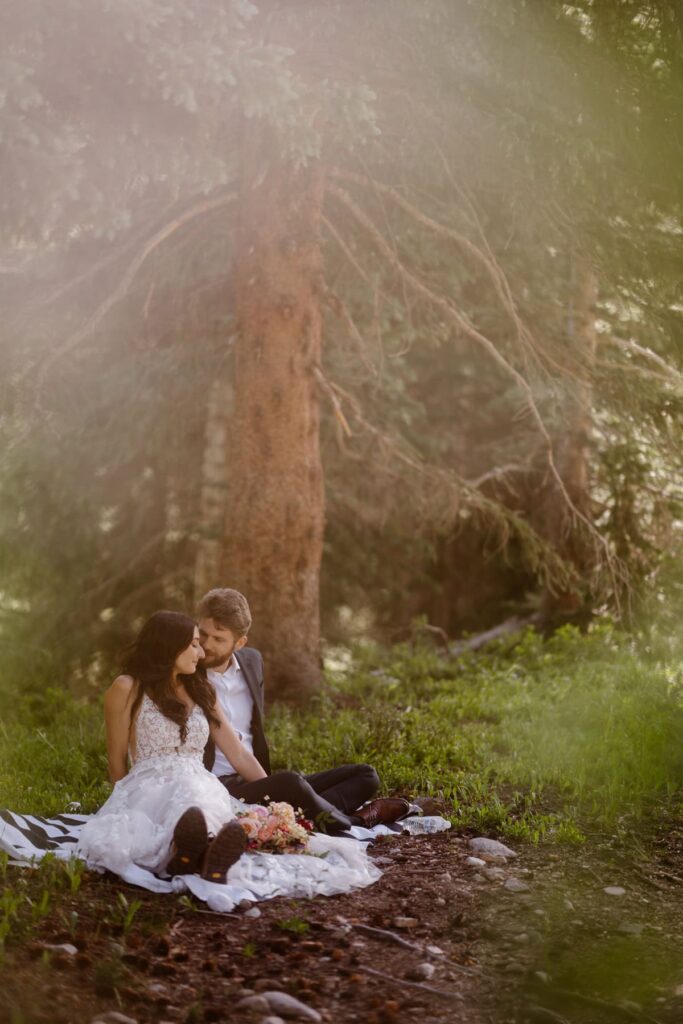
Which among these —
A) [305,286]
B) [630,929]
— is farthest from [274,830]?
[305,286]

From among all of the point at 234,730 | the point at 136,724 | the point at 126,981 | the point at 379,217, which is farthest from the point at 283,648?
the point at 126,981

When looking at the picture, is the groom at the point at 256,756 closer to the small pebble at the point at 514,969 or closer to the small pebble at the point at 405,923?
the small pebble at the point at 405,923

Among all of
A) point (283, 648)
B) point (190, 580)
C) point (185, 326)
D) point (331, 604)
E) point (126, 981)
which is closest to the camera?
point (126, 981)

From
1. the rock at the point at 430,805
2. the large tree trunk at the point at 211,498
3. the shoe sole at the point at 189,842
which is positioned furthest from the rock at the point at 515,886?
the large tree trunk at the point at 211,498

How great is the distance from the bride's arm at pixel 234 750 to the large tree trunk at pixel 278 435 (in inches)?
142

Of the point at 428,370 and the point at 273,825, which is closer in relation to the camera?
the point at 273,825

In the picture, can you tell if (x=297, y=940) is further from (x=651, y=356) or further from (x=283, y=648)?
(x=651, y=356)

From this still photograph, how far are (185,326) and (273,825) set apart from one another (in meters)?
7.37

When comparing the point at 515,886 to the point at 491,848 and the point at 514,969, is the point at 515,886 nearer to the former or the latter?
the point at 491,848

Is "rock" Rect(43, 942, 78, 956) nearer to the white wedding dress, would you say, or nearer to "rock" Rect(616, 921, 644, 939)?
the white wedding dress

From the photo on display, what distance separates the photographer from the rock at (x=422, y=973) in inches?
176

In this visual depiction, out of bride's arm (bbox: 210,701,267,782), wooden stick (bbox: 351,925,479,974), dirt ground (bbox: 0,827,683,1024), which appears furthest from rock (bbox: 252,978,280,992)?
bride's arm (bbox: 210,701,267,782)

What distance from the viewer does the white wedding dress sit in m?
5.40

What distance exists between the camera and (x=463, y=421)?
54.3ft
